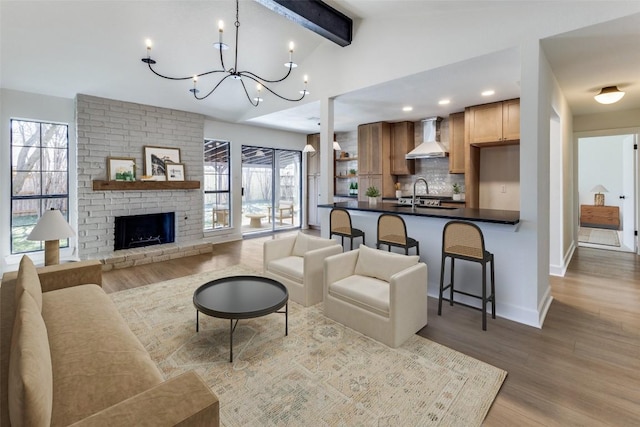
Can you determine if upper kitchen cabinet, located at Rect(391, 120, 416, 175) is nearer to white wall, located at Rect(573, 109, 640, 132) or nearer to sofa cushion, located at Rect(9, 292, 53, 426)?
white wall, located at Rect(573, 109, 640, 132)

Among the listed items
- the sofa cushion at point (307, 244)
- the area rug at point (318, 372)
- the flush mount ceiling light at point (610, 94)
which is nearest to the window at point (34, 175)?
the area rug at point (318, 372)

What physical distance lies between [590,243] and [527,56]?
5.60 meters

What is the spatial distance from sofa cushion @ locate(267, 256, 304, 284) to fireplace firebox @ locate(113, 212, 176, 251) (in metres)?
3.28

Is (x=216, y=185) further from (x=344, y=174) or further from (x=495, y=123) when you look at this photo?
(x=495, y=123)

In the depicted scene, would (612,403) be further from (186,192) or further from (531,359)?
(186,192)

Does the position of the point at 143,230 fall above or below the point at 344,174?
below

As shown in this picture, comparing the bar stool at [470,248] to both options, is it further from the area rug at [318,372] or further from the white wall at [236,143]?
the white wall at [236,143]

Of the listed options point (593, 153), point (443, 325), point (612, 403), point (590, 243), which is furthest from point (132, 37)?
point (593, 153)

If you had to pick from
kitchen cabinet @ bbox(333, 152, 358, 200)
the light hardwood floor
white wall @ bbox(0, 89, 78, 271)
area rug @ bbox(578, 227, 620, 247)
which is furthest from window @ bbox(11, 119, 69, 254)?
area rug @ bbox(578, 227, 620, 247)

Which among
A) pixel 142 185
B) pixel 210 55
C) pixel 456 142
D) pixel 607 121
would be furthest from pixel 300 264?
pixel 607 121

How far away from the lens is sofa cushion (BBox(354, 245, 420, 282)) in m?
2.75

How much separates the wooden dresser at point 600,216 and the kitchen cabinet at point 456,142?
553 centimetres

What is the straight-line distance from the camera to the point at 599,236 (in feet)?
23.2

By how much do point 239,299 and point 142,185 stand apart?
396cm
